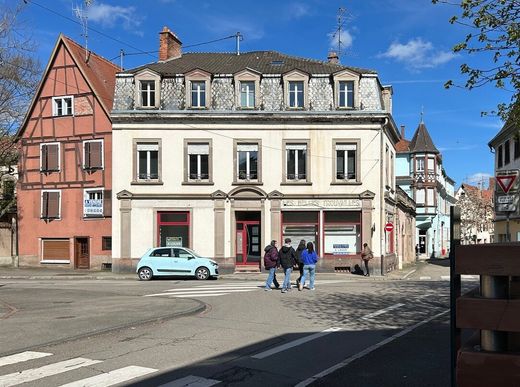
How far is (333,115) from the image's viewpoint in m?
28.3

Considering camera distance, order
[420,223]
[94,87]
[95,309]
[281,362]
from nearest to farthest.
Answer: [281,362] < [95,309] < [94,87] < [420,223]

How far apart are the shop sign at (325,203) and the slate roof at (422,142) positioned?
2925cm

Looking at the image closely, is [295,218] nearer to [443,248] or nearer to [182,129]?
→ [182,129]

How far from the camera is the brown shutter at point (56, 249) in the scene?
31812mm

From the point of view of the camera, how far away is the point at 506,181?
33.8ft

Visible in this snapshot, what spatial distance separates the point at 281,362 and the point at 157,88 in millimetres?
23577

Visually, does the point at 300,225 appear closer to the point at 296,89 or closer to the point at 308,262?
the point at 296,89

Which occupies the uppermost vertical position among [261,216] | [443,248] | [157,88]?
[157,88]

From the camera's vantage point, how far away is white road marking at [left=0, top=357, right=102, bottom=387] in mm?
6597

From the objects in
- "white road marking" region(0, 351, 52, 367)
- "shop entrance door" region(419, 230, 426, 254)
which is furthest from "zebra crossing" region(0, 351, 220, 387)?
"shop entrance door" region(419, 230, 426, 254)

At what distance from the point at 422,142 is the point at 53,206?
1487 inches

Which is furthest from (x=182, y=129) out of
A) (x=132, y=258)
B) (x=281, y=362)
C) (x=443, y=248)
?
(x=443, y=248)

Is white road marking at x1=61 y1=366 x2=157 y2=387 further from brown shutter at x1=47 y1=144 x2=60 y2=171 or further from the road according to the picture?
brown shutter at x1=47 y1=144 x2=60 y2=171

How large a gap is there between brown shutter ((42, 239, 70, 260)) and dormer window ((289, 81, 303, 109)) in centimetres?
1524
